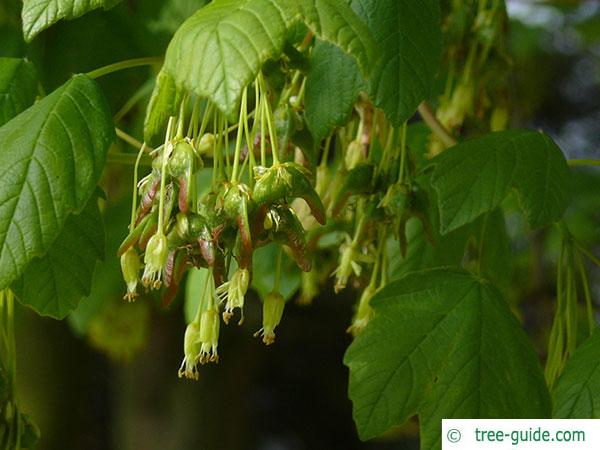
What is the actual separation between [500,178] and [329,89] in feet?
0.67

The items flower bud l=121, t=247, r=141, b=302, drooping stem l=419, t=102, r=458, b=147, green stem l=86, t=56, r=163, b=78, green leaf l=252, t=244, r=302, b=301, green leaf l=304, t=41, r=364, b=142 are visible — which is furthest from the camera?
green leaf l=252, t=244, r=302, b=301

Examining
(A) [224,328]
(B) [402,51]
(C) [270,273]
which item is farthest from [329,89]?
(A) [224,328]

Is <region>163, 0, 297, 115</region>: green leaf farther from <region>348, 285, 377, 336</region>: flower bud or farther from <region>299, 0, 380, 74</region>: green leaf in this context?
<region>348, 285, 377, 336</region>: flower bud

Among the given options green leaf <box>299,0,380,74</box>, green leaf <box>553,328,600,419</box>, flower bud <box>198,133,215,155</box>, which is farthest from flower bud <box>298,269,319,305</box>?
green leaf <box>299,0,380,74</box>

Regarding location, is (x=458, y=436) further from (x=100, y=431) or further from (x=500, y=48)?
(x=100, y=431)

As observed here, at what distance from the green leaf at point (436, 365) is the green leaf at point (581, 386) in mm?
43

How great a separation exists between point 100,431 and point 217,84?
322 centimetres

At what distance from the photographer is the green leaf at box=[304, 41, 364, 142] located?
0.92 metres

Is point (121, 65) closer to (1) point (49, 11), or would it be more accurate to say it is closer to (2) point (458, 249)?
(1) point (49, 11)

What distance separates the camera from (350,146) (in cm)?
110

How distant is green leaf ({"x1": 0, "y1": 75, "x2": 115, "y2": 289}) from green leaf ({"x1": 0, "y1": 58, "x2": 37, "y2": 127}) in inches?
4.2

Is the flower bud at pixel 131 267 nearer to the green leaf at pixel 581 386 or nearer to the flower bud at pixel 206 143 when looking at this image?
the flower bud at pixel 206 143

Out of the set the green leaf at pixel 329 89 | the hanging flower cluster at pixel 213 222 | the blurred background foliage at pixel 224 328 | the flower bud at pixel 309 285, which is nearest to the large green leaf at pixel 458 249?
the blurred background foliage at pixel 224 328

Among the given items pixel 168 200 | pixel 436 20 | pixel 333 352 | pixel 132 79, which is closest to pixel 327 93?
pixel 436 20
